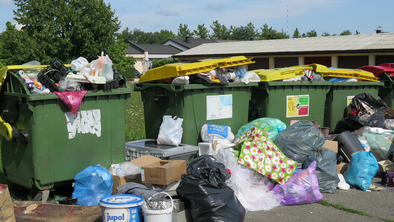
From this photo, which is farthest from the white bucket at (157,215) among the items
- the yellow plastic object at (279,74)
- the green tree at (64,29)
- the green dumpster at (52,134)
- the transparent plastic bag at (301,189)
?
the green tree at (64,29)

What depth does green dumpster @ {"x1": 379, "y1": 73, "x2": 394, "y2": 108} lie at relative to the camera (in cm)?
801

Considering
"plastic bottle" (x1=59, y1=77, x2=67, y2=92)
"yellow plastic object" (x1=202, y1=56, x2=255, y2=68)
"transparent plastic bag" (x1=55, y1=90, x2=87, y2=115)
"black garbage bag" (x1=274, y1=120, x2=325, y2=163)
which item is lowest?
"black garbage bag" (x1=274, y1=120, x2=325, y2=163)

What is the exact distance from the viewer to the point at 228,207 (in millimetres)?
3504

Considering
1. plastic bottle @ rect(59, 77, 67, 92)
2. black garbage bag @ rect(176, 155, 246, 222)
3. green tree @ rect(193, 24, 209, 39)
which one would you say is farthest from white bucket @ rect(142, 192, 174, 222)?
green tree @ rect(193, 24, 209, 39)

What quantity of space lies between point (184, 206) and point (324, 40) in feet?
60.0

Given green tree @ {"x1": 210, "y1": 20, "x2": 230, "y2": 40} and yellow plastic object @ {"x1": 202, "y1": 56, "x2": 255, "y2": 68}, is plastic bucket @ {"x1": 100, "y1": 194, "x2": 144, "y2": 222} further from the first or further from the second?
green tree @ {"x1": 210, "y1": 20, "x2": 230, "y2": 40}

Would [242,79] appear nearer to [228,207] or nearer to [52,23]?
[228,207]

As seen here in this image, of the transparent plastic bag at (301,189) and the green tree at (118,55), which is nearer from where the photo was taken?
the transparent plastic bag at (301,189)

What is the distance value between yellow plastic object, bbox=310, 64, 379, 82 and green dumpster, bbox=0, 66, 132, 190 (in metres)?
3.90

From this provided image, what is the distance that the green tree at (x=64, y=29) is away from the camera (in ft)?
77.2

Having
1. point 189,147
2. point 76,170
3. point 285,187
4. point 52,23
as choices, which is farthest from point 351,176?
point 52,23

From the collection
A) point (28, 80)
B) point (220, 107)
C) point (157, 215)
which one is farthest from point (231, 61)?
point (157, 215)

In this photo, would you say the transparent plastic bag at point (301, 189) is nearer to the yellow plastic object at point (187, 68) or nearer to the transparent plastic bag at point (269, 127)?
the transparent plastic bag at point (269, 127)

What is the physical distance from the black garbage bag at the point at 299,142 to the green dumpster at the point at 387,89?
3.86 meters
